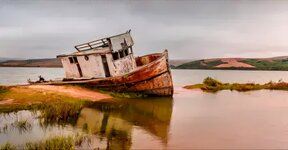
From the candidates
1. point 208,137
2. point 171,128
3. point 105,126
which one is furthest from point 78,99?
point 208,137

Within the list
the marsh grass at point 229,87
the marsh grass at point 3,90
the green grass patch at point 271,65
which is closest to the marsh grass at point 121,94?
the marsh grass at point 3,90

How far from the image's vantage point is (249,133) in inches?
496

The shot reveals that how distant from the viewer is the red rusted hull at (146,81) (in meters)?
23.4

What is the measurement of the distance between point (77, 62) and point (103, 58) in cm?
240

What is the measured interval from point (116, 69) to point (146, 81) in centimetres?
256

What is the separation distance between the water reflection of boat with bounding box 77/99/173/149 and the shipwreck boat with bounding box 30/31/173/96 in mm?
3201

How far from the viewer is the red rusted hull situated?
76.8 feet

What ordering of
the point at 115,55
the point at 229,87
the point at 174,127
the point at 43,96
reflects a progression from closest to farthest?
the point at 174,127, the point at 43,96, the point at 115,55, the point at 229,87

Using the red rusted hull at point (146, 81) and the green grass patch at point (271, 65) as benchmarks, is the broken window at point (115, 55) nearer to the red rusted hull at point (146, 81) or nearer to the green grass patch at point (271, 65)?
the red rusted hull at point (146, 81)

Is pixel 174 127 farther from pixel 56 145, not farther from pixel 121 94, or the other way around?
pixel 121 94

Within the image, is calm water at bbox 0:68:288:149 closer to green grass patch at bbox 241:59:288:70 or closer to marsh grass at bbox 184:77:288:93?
marsh grass at bbox 184:77:288:93

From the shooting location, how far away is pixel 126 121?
1488cm

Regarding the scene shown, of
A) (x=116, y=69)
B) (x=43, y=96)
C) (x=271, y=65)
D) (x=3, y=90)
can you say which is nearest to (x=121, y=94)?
(x=116, y=69)

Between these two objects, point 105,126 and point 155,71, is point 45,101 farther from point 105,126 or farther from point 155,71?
Answer: point 155,71
